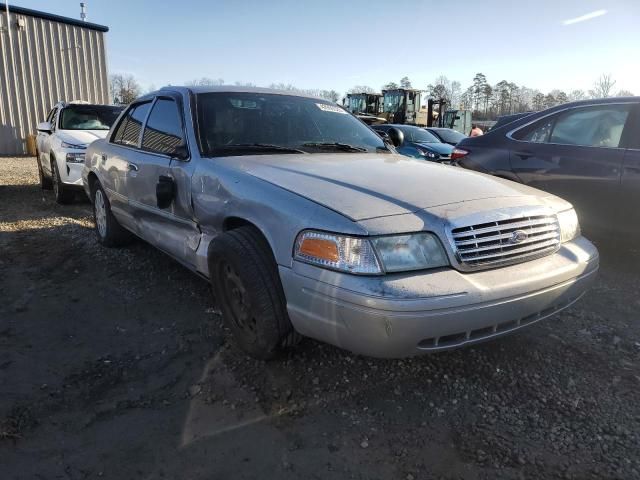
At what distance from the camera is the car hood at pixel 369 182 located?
8.09ft

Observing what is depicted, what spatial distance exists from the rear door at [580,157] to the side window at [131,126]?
3.57m

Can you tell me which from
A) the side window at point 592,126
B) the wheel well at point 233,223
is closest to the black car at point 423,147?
the side window at point 592,126

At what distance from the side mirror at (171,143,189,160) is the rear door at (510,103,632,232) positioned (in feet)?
10.7

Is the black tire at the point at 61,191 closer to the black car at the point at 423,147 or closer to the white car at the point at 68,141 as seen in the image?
the white car at the point at 68,141

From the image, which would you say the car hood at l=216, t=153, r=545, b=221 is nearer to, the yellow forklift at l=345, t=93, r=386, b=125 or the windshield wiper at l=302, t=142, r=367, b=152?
the windshield wiper at l=302, t=142, r=367, b=152

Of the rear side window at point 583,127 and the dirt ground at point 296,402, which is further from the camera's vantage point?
the rear side window at point 583,127

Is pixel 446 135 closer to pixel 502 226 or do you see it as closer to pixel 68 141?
pixel 68 141

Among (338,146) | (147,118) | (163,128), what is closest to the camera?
(338,146)

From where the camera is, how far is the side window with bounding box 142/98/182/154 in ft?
12.0

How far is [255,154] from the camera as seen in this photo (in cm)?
332

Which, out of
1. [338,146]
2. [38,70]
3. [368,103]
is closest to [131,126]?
[338,146]

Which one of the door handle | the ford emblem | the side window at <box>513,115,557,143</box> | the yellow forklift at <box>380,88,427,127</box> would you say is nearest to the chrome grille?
the ford emblem

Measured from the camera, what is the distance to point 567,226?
9.69ft

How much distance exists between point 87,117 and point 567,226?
8.50 m
